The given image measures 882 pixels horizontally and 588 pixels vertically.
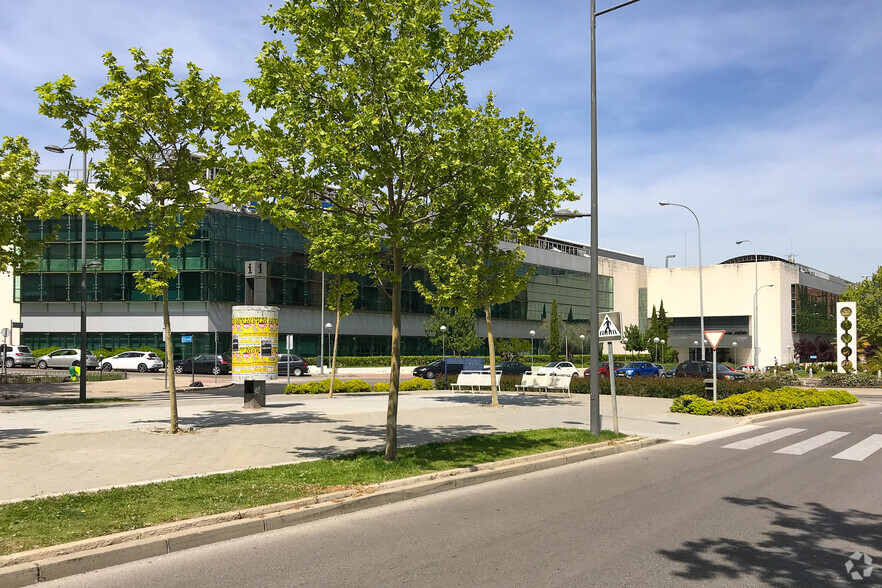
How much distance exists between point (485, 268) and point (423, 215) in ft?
39.7

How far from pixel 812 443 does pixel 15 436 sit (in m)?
16.3

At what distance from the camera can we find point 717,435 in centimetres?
1666

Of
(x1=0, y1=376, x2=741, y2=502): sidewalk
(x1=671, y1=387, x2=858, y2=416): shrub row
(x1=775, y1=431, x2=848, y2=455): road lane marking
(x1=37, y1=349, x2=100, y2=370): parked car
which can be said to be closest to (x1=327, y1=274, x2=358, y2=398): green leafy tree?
(x1=0, y1=376, x2=741, y2=502): sidewalk

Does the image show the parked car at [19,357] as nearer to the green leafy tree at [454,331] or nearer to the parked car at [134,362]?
the parked car at [134,362]

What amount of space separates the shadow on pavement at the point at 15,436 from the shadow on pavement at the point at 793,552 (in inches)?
441

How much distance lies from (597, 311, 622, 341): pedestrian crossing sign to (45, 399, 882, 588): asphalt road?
4383 millimetres

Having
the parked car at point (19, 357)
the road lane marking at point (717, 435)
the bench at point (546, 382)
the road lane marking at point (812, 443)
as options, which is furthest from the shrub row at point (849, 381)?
the parked car at point (19, 357)

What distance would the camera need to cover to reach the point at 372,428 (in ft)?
51.1

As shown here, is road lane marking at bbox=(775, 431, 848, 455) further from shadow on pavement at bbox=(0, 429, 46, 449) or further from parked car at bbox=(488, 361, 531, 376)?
parked car at bbox=(488, 361, 531, 376)

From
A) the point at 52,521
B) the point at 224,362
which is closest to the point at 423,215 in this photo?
the point at 52,521

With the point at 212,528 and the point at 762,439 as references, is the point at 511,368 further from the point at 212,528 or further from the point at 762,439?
the point at 212,528

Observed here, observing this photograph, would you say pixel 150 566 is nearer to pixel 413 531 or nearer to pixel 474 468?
pixel 413 531

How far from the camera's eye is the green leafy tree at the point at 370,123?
9.83m

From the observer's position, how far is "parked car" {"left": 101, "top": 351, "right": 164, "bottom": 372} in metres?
49.1
